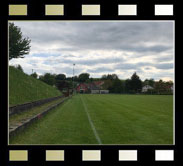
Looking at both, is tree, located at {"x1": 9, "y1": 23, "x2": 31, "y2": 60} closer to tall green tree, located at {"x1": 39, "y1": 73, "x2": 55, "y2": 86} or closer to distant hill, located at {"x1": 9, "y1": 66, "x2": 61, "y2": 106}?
tall green tree, located at {"x1": 39, "y1": 73, "x2": 55, "y2": 86}

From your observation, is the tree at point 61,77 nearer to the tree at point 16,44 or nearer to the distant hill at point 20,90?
the tree at point 16,44

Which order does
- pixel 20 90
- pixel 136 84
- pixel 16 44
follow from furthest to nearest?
pixel 136 84 → pixel 16 44 → pixel 20 90

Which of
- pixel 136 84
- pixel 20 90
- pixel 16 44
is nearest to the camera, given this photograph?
pixel 20 90

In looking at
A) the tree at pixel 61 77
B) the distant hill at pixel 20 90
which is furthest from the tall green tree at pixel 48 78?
the distant hill at pixel 20 90

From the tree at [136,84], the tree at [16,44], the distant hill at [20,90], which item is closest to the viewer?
the distant hill at [20,90]

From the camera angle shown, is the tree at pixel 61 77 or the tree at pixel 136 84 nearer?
the tree at pixel 61 77

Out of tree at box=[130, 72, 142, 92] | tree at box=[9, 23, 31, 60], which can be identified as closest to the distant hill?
tree at box=[9, 23, 31, 60]

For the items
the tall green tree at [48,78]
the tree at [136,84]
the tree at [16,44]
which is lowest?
the tree at [136,84]

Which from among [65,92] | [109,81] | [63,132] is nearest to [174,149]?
[63,132]

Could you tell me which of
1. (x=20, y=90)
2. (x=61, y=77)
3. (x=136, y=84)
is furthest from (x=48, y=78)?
(x=136, y=84)

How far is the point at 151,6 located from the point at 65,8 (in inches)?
69.4

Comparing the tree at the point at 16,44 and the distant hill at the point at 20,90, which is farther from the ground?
the tree at the point at 16,44

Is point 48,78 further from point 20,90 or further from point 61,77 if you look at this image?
point 20,90
